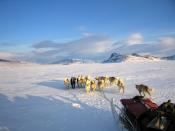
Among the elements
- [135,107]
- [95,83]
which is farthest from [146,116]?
[95,83]

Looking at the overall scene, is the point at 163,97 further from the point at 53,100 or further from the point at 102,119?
the point at 53,100

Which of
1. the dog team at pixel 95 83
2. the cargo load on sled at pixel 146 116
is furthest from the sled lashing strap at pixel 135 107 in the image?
the dog team at pixel 95 83

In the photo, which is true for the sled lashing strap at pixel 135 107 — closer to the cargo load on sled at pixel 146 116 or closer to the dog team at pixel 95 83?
the cargo load on sled at pixel 146 116

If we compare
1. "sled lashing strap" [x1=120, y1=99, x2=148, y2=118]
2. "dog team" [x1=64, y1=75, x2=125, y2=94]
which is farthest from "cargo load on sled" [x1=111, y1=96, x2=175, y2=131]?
"dog team" [x1=64, y1=75, x2=125, y2=94]

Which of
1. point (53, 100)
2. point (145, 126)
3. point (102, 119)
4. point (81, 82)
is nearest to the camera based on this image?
point (145, 126)

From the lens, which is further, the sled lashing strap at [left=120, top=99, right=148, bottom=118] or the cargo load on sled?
the sled lashing strap at [left=120, top=99, right=148, bottom=118]

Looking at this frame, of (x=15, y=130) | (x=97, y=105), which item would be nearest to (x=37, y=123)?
(x=15, y=130)

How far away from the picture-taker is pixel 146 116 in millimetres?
5961

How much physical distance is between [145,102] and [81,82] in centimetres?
777

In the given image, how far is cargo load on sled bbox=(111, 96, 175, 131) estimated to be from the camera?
207 inches

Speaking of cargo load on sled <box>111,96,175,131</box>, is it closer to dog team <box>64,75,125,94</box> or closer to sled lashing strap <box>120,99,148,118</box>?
sled lashing strap <box>120,99,148,118</box>

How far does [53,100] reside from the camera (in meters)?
11.7

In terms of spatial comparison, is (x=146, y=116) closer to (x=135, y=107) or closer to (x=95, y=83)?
(x=135, y=107)

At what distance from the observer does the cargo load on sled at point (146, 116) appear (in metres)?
5.26
